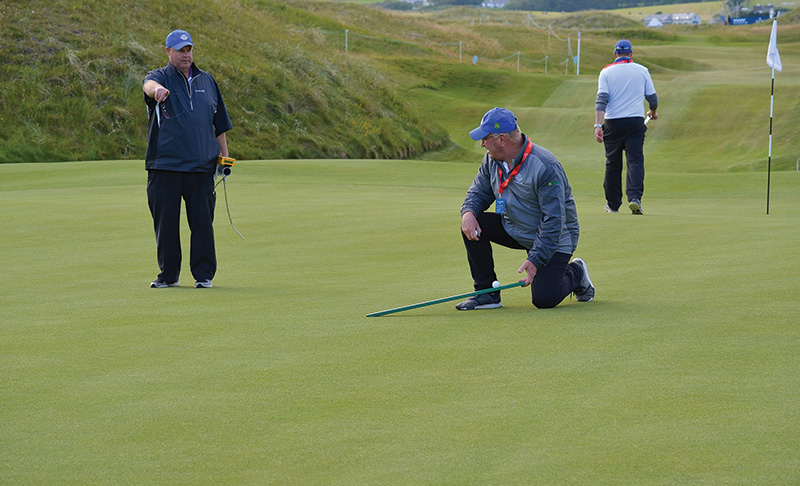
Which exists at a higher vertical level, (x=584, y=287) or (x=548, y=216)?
(x=548, y=216)

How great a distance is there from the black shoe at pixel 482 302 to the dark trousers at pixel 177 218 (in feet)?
7.52

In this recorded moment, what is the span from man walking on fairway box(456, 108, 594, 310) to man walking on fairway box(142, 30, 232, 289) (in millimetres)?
2304

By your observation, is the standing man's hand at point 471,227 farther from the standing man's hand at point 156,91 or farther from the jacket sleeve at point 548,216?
the standing man's hand at point 156,91

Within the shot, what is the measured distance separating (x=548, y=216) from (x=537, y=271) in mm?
400

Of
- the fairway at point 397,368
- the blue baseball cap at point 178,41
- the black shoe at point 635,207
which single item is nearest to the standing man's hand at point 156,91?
the blue baseball cap at point 178,41

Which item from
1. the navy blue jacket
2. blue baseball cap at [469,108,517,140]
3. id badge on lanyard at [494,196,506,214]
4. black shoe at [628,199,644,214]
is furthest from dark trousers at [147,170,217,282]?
black shoe at [628,199,644,214]

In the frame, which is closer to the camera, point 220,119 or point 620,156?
point 220,119

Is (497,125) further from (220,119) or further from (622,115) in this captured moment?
(622,115)

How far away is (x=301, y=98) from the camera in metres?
32.2

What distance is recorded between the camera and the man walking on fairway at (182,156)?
24.4 ft

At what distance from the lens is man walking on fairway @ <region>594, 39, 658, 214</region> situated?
1241cm

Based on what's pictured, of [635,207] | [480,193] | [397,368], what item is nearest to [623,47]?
[635,207]

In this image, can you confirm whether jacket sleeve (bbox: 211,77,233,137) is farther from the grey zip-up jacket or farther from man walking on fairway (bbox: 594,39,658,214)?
man walking on fairway (bbox: 594,39,658,214)

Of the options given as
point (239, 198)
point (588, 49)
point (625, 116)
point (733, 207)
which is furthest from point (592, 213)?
point (588, 49)
